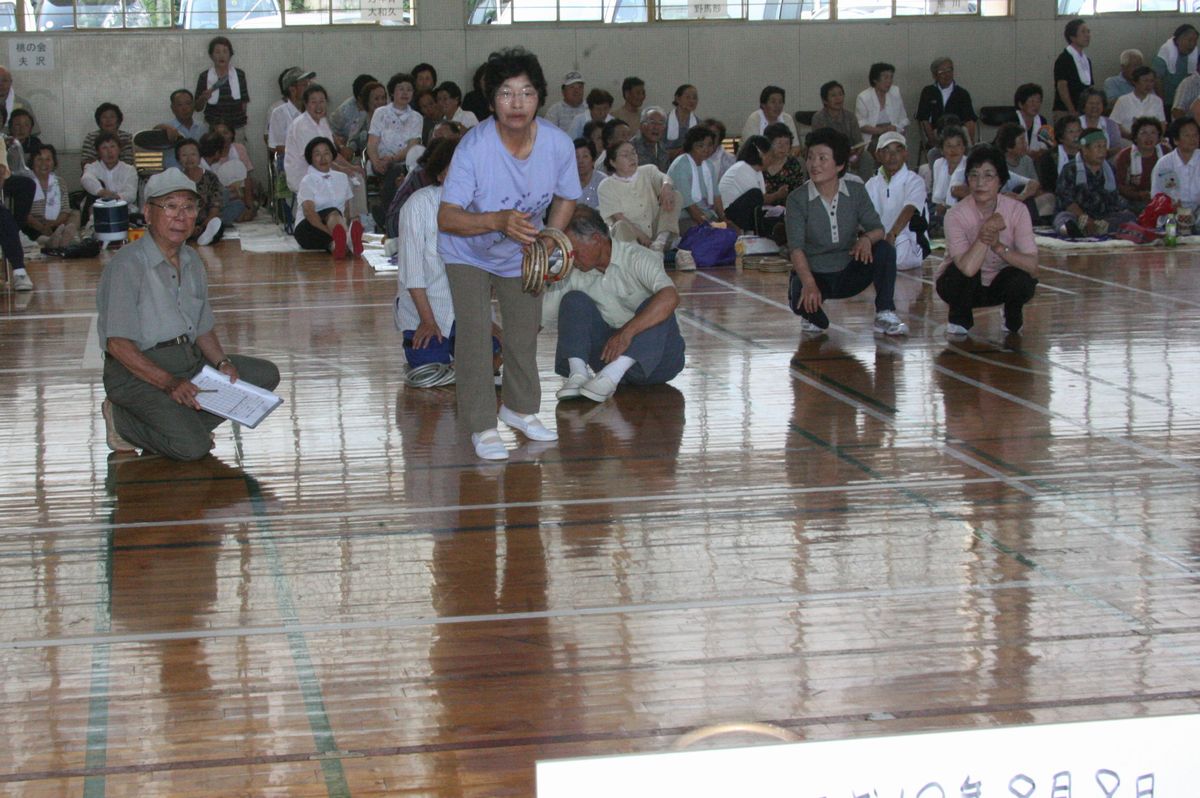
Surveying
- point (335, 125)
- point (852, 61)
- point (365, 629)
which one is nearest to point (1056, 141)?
point (852, 61)

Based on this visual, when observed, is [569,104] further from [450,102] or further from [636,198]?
[636,198]

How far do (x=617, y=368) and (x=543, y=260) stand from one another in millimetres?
1236

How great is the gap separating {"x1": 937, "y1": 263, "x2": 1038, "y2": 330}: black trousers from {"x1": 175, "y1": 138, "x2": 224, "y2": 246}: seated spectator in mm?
6792

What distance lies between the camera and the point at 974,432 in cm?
493

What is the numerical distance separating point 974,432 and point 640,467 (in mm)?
1185

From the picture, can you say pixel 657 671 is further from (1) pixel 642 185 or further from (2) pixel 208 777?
(1) pixel 642 185

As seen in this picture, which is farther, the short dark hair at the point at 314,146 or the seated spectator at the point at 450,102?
the seated spectator at the point at 450,102

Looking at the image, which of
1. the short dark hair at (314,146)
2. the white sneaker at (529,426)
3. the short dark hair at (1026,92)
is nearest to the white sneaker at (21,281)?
the short dark hair at (314,146)

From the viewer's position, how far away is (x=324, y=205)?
1132 centimetres

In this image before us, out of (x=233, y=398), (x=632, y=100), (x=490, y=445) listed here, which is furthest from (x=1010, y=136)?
(x=233, y=398)

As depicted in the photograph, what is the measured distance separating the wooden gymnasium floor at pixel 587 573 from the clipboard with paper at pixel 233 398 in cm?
17

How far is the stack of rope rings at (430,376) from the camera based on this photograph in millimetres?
5879

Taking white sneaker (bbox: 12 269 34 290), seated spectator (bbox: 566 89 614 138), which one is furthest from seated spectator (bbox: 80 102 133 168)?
seated spectator (bbox: 566 89 614 138)

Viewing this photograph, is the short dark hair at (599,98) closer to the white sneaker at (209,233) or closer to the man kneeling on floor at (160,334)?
the white sneaker at (209,233)
